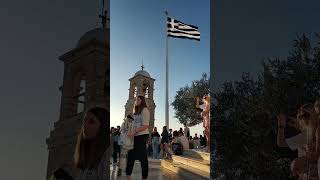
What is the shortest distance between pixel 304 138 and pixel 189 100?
84 cm

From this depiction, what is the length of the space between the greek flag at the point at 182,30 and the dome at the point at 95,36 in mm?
494

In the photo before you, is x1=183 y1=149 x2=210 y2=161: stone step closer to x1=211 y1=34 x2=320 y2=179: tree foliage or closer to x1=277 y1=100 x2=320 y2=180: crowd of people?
x1=211 y1=34 x2=320 y2=179: tree foliage

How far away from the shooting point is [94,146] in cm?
290

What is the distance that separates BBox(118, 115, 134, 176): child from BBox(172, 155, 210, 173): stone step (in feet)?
0.81

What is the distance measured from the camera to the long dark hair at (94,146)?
2.81 metres

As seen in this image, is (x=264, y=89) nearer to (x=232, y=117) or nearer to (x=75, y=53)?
(x=232, y=117)

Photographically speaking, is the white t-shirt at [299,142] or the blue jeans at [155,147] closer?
the blue jeans at [155,147]

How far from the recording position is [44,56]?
3.44 m

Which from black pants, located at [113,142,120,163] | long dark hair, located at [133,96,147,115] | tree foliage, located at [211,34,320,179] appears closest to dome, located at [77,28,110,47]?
long dark hair, located at [133,96,147,115]

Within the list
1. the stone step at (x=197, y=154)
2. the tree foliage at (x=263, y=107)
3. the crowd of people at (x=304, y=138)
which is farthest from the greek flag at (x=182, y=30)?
the crowd of people at (x=304, y=138)

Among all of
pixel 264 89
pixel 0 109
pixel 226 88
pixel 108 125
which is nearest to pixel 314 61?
pixel 264 89

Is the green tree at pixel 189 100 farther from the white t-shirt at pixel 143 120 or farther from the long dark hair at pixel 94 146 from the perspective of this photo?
the long dark hair at pixel 94 146

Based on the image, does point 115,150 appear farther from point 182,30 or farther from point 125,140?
point 182,30

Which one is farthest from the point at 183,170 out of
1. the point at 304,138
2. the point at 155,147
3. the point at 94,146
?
the point at 304,138
